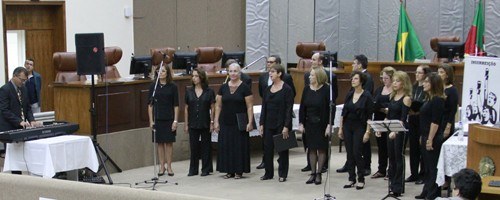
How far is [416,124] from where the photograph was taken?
33.9 feet

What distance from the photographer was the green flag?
16.4m

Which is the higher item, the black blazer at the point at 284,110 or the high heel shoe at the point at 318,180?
the black blazer at the point at 284,110

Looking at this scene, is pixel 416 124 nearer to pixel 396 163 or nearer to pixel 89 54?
pixel 396 163

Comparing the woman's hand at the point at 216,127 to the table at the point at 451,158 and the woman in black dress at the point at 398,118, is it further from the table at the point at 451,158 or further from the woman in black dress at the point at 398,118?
the table at the point at 451,158

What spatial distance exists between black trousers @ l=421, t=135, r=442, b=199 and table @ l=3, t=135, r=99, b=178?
4.28 m

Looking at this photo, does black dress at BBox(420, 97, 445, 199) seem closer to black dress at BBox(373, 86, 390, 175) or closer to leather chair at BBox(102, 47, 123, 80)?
black dress at BBox(373, 86, 390, 175)

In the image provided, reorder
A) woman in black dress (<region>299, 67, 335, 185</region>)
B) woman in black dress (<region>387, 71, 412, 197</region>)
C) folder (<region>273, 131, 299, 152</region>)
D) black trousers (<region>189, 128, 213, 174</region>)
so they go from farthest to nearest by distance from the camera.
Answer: black trousers (<region>189, 128, 213, 174</region>) < folder (<region>273, 131, 299, 152</region>) < woman in black dress (<region>299, 67, 335, 185</region>) < woman in black dress (<region>387, 71, 412, 197</region>)

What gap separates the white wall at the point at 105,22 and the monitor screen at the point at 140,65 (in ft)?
12.9

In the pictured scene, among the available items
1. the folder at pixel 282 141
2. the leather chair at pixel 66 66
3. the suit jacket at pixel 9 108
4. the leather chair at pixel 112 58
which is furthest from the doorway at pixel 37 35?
the folder at pixel 282 141

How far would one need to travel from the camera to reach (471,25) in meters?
17.4

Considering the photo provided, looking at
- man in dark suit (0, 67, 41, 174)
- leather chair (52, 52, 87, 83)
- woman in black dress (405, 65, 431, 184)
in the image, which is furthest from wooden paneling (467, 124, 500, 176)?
leather chair (52, 52, 87, 83)

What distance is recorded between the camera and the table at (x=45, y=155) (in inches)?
389

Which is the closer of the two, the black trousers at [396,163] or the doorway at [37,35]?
the black trousers at [396,163]

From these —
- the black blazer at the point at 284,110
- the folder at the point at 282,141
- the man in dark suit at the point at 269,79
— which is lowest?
the folder at the point at 282,141
